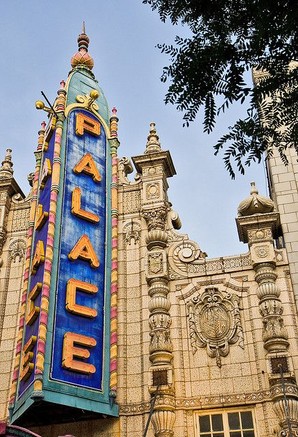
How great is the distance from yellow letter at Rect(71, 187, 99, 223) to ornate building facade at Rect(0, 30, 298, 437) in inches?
1.3

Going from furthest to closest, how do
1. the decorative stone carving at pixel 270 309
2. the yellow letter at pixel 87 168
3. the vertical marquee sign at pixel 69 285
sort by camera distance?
the yellow letter at pixel 87 168, the decorative stone carving at pixel 270 309, the vertical marquee sign at pixel 69 285

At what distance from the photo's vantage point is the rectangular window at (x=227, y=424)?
49.2 feet

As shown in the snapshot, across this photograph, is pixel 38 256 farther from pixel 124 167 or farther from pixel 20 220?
pixel 124 167

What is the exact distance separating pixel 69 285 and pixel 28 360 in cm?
223

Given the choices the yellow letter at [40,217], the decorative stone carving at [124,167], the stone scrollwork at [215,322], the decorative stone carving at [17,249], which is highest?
the decorative stone carving at [124,167]

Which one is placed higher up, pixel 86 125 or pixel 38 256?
pixel 86 125

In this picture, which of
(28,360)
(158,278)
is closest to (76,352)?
(28,360)

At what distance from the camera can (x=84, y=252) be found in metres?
17.6

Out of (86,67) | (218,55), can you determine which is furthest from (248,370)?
(86,67)

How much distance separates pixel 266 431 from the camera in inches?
579

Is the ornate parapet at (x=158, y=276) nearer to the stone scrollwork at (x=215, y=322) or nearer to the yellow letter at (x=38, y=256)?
the stone scrollwork at (x=215, y=322)

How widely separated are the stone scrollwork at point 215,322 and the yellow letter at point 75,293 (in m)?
2.66

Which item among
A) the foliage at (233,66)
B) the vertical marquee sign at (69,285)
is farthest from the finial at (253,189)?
the foliage at (233,66)

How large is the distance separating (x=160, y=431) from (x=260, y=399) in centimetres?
255
